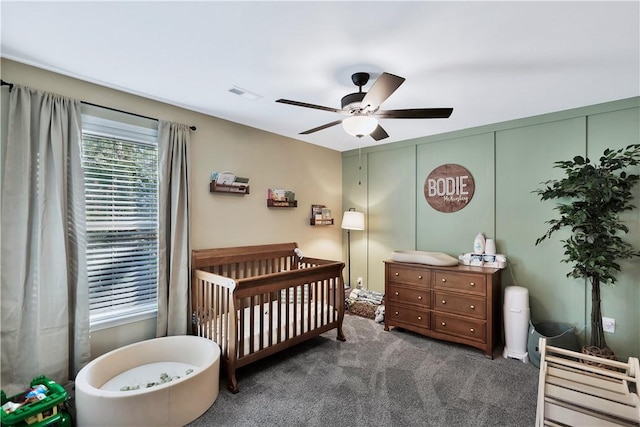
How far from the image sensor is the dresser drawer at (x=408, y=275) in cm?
341

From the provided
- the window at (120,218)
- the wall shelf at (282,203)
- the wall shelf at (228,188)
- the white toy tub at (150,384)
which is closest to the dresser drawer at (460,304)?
the wall shelf at (282,203)

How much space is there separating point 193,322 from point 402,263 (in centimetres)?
231

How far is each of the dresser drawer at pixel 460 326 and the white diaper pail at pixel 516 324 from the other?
24 centimetres

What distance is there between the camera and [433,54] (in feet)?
6.70

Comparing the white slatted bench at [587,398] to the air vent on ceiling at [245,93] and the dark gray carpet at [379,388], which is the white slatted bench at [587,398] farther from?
the air vent on ceiling at [245,93]

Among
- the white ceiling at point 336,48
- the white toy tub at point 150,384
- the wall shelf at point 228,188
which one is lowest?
the white toy tub at point 150,384

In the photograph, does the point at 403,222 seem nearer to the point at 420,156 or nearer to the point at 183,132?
the point at 420,156

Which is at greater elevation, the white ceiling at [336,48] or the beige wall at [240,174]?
the white ceiling at [336,48]

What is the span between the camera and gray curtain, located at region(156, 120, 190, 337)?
9.20 feet

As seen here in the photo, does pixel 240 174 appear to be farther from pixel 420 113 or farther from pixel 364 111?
pixel 420 113

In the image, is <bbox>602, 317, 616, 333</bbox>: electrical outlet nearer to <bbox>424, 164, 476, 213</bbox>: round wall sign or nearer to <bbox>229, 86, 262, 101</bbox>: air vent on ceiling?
<bbox>424, 164, 476, 213</bbox>: round wall sign

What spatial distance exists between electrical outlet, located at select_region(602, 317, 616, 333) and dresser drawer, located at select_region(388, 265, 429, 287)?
1565 mm

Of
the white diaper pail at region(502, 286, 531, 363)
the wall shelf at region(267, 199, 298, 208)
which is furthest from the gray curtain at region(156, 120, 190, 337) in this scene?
the white diaper pail at region(502, 286, 531, 363)

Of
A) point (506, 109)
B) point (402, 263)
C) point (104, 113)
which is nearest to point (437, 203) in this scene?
point (402, 263)
